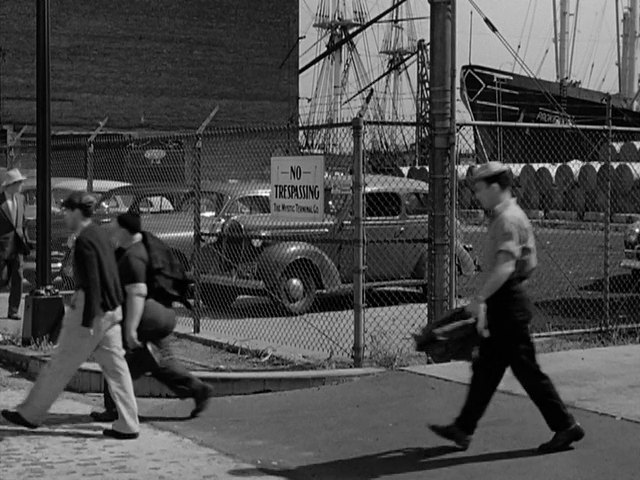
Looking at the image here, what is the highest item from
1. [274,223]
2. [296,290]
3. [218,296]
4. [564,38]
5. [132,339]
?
[564,38]

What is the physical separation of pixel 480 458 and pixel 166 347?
258 centimetres

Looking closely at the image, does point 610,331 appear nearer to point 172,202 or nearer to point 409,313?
point 409,313

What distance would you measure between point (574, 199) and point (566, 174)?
3.09 ft

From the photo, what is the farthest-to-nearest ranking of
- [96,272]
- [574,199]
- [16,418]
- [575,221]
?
[574,199]
[575,221]
[16,418]
[96,272]

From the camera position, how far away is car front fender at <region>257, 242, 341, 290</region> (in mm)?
12945

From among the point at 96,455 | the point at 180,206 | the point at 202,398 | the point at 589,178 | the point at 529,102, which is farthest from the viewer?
the point at 529,102

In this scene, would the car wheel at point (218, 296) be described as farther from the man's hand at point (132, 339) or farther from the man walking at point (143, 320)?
the man's hand at point (132, 339)

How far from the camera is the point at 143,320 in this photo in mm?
8008

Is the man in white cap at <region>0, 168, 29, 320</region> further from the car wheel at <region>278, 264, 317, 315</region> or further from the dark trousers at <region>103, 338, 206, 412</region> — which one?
the dark trousers at <region>103, 338, 206, 412</region>

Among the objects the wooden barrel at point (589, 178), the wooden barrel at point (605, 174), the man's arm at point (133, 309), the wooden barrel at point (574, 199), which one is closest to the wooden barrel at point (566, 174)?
the wooden barrel at point (574, 199)

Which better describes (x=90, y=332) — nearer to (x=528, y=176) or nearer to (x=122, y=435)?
(x=122, y=435)

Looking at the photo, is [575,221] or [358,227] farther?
[575,221]

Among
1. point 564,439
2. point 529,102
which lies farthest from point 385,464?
point 529,102

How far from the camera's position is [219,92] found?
167ft
